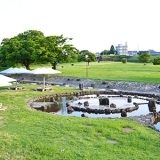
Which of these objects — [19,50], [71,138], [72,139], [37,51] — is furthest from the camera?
[19,50]

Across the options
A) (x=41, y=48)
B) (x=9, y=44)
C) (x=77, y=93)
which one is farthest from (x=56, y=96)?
(x=9, y=44)

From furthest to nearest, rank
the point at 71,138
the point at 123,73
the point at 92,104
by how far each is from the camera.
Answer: the point at 123,73, the point at 92,104, the point at 71,138

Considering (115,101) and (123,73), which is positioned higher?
(123,73)

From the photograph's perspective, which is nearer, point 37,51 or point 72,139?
point 72,139

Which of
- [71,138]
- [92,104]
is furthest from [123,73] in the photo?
[71,138]

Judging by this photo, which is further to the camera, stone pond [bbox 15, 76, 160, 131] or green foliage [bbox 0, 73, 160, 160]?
stone pond [bbox 15, 76, 160, 131]

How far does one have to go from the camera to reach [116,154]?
10531 millimetres

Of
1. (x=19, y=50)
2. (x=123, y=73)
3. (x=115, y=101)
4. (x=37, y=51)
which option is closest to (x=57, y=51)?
(x=37, y=51)

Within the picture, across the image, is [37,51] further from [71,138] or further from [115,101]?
[71,138]

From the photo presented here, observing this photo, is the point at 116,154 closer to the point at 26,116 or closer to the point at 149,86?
the point at 26,116

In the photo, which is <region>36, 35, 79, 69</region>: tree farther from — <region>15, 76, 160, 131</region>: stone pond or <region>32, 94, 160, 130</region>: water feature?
<region>32, 94, 160, 130</region>: water feature

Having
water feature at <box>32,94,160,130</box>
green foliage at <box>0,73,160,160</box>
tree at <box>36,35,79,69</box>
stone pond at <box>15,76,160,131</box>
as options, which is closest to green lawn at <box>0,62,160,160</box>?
green foliage at <box>0,73,160,160</box>

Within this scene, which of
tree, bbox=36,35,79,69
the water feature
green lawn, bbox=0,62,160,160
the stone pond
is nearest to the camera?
green lawn, bbox=0,62,160,160

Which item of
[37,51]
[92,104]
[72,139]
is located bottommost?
[92,104]
